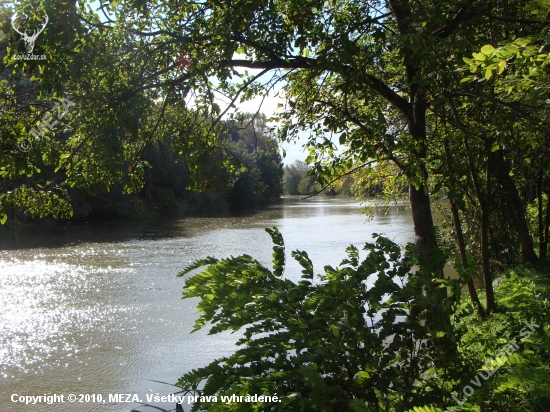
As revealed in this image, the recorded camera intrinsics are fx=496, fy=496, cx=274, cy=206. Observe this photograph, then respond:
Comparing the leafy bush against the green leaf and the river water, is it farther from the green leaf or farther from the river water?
the green leaf

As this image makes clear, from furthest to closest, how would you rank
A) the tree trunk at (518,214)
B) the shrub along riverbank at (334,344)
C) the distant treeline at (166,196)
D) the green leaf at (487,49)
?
the distant treeline at (166,196), the tree trunk at (518,214), the green leaf at (487,49), the shrub along riverbank at (334,344)

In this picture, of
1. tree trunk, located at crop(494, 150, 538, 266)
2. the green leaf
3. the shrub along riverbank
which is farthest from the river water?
tree trunk, located at crop(494, 150, 538, 266)

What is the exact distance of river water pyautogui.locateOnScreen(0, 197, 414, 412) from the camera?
23.4 feet

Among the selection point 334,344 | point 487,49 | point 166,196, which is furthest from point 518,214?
point 166,196

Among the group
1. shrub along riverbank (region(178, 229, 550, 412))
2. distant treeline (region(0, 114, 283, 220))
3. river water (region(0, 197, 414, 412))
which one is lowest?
river water (region(0, 197, 414, 412))

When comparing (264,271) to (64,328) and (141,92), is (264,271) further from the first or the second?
(64,328)

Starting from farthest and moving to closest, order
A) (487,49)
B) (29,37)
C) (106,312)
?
(106,312) → (29,37) → (487,49)

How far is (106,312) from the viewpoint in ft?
34.2

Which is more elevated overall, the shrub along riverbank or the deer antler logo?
the deer antler logo

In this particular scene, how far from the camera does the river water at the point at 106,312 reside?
7.12 meters

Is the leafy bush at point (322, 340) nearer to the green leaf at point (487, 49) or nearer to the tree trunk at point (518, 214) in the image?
the green leaf at point (487, 49)

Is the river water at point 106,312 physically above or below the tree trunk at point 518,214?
below

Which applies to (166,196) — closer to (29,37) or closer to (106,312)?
(106,312)

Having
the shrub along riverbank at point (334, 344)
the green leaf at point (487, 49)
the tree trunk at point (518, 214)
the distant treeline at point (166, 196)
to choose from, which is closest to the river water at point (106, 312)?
the shrub along riverbank at point (334, 344)
